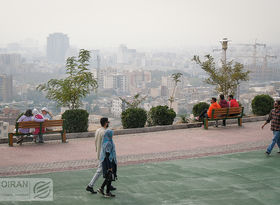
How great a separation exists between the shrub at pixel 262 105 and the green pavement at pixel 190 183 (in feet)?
22.6

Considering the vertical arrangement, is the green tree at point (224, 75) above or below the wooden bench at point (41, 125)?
above

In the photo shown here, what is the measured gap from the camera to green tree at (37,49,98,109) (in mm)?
15836

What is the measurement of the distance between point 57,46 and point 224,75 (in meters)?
75.4

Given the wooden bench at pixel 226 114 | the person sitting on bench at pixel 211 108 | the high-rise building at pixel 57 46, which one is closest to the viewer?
the wooden bench at pixel 226 114

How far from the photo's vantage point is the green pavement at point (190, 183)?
7820 millimetres

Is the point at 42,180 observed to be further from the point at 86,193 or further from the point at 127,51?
the point at 127,51

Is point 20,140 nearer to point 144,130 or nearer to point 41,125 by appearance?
point 41,125

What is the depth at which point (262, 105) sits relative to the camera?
17.9 meters

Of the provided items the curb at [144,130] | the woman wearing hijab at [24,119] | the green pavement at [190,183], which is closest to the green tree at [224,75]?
the curb at [144,130]

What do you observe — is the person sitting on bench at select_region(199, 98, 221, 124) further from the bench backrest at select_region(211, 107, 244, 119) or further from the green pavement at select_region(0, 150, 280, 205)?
the green pavement at select_region(0, 150, 280, 205)

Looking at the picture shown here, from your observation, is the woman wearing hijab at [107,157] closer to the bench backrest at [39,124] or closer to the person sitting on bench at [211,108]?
the bench backrest at [39,124]

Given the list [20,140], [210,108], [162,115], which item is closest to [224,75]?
[210,108]

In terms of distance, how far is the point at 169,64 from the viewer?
85.6 metres

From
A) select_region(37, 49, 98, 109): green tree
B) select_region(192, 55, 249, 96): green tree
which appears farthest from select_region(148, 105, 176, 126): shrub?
select_region(192, 55, 249, 96): green tree
